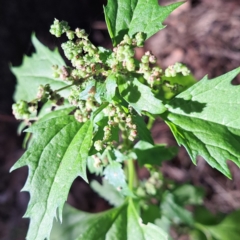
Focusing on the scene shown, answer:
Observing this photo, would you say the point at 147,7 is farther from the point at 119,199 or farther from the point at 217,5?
the point at 217,5

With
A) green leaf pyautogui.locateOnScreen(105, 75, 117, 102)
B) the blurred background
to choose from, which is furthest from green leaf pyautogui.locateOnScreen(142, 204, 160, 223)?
the blurred background

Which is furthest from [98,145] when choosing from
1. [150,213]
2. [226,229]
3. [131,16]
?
[226,229]

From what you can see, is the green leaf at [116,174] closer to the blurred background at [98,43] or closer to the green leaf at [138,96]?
the green leaf at [138,96]

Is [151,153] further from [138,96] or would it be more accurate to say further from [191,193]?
[191,193]

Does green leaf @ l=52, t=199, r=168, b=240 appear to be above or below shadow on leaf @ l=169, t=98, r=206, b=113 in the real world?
below

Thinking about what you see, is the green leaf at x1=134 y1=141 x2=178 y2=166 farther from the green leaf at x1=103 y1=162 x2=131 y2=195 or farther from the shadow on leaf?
the shadow on leaf
